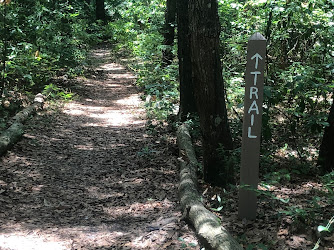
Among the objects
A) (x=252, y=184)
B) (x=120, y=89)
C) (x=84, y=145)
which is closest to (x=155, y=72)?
(x=120, y=89)

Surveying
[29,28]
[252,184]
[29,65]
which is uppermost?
[29,28]

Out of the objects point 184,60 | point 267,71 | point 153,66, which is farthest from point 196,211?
point 153,66

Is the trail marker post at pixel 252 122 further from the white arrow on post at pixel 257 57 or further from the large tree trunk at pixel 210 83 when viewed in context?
the large tree trunk at pixel 210 83

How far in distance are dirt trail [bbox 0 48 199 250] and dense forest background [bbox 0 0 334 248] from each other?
1.03 metres

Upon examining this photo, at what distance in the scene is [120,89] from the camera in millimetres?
13781

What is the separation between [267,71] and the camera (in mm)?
6238

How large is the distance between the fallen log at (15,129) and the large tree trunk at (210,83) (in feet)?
12.4

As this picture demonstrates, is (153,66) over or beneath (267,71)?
beneath

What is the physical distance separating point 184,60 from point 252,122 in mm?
4094

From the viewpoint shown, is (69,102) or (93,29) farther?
(93,29)

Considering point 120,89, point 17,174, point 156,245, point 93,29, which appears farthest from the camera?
point 93,29

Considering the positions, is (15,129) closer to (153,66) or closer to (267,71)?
(267,71)

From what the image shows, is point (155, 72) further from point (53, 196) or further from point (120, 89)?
point (53, 196)

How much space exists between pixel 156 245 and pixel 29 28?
846 cm
